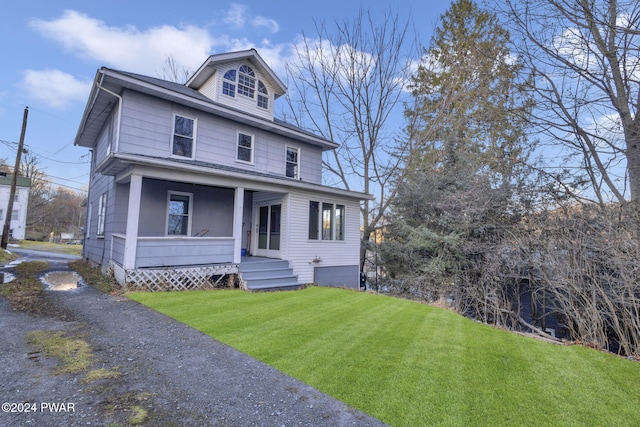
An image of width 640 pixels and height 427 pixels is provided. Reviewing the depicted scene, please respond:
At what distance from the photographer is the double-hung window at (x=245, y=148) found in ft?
37.5

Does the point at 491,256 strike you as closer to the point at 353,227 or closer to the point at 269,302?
the point at 353,227

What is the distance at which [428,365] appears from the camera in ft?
12.2

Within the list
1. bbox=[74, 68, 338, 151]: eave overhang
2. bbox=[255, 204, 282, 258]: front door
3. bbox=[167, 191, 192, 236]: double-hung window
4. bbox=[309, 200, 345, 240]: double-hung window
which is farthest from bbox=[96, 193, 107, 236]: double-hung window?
bbox=[309, 200, 345, 240]: double-hung window

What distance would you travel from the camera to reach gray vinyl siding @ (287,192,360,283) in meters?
10.5

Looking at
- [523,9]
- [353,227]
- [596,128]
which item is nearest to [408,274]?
[353,227]

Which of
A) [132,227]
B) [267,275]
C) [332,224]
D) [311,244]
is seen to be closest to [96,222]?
[132,227]

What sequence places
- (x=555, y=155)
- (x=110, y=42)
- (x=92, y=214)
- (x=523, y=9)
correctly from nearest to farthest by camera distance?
1. (x=523, y=9)
2. (x=555, y=155)
3. (x=92, y=214)
4. (x=110, y=42)

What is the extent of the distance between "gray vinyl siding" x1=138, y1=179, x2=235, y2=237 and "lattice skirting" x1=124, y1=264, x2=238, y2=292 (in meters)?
2.04

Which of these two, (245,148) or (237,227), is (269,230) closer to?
(237,227)

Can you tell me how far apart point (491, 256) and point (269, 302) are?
616 cm

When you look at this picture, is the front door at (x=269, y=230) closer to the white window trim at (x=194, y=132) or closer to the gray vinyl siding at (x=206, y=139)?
the gray vinyl siding at (x=206, y=139)

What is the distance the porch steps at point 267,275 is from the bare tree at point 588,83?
25.8ft

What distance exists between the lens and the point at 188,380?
3.16 meters

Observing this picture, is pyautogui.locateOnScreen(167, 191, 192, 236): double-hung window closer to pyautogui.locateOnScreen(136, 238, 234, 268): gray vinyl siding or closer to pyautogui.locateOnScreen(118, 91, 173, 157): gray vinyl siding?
pyautogui.locateOnScreen(118, 91, 173, 157): gray vinyl siding
